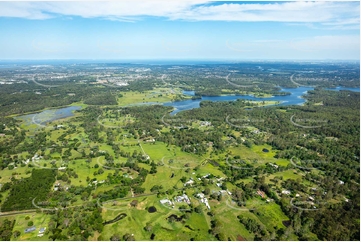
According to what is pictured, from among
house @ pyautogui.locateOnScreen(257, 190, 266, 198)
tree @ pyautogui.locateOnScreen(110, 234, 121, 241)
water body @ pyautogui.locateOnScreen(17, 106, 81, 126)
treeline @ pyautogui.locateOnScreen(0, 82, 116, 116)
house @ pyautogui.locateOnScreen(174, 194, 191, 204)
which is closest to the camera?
tree @ pyautogui.locateOnScreen(110, 234, 121, 241)

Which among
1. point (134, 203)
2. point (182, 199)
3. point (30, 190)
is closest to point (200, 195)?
point (182, 199)

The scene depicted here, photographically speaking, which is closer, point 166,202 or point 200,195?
point 166,202

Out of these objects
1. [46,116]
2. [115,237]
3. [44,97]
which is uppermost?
[44,97]

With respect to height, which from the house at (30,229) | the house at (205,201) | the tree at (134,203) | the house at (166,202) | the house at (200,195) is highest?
the house at (200,195)

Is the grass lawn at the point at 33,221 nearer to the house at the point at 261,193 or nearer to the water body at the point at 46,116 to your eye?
the house at the point at 261,193

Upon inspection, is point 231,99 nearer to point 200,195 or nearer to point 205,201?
point 200,195

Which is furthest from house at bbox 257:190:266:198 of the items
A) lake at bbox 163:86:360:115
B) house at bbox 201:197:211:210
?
lake at bbox 163:86:360:115

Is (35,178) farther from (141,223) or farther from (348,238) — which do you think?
(348,238)

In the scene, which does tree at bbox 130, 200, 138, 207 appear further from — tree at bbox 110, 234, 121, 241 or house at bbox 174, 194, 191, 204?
tree at bbox 110, 234, 121, 241

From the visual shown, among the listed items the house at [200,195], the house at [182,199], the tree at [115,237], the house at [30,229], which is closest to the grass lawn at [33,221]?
the house at [30,229]

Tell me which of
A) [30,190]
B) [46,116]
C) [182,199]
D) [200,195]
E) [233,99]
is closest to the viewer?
[182,199]
